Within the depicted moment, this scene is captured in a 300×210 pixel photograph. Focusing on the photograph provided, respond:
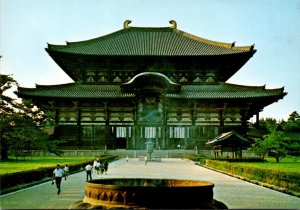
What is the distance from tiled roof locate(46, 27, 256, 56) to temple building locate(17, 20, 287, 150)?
26 cm

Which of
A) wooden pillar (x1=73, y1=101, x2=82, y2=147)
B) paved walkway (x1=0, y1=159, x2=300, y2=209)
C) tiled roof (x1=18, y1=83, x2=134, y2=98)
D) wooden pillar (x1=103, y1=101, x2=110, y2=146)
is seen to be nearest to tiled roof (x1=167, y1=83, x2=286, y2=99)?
tiled roof (x1=18, y1=83, x2=134, y2=98)

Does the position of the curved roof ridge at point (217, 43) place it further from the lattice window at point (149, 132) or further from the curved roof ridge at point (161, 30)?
the lattice window at point (149, 132)

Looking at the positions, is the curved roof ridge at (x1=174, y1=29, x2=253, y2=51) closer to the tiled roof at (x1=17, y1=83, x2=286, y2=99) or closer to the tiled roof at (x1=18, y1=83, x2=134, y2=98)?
the tiled roof at (x1=17, y1=83, x2=286, y2=99)

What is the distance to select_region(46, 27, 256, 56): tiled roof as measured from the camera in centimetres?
5400

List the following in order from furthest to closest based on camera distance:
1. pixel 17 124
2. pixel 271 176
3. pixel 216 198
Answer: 1. pixel 17 124
2. pixel 271 176
3. pixel 216 198

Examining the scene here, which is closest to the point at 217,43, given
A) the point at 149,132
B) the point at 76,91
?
the point at 149,132

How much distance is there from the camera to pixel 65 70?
59.6 m

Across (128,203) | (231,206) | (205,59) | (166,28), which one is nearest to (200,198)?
(128,203)

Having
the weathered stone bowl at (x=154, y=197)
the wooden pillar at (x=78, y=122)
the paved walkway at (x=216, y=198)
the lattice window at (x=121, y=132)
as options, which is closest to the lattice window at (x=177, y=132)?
the lattice window at (x=121, y=132)

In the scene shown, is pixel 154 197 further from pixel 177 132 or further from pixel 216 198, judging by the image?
pixel 177 132

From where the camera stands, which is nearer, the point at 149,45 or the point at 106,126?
the point at 106,126

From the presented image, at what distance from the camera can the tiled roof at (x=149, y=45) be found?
54000mm

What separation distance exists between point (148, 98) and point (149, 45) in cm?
982

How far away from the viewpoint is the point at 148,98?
169 ft
